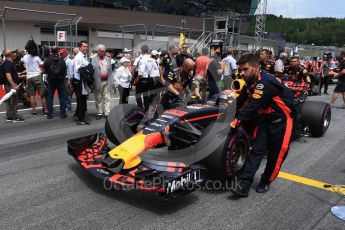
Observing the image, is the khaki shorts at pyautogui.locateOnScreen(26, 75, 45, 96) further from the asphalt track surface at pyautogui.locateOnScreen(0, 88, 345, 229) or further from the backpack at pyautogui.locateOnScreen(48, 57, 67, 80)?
the asphalt track surface at pyautogui.locateOnScreen(0, 88, 345, 229)

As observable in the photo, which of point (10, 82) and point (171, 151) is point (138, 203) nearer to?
point (171, 151)

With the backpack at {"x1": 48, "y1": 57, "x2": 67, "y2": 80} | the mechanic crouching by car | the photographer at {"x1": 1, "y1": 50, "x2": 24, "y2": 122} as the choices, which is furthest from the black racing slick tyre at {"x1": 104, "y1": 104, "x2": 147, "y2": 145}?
the photographer at {"x1": 1, "y1": 50, "x2": 24, "y2": 122}

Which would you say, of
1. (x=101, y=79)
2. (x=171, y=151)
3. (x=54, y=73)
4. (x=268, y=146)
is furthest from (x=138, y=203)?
(x=54, y=73)

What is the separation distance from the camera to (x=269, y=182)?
15.1ft

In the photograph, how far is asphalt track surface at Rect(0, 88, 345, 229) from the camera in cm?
369

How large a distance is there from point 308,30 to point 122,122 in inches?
3549

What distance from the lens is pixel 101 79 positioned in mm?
8477

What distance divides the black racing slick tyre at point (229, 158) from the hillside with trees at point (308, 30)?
77.7 metres

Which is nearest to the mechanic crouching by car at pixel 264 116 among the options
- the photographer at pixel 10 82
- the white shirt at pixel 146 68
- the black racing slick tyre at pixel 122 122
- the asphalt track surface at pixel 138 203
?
the asphalt track surface at pixel 138 203

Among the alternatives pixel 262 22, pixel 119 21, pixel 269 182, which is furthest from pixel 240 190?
pixel 119 21

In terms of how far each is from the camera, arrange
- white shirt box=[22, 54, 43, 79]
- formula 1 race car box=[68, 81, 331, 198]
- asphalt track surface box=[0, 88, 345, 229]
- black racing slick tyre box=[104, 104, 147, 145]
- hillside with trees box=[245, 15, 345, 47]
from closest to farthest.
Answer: asphalt track surface box=[0, 88, 345, 229]
formula 1 race car box=[68, 81, 331, 198]
black racing slick tyre box=[104, 104, 147, 145]
white shirt box=[22, 54, 43, 79]
hillside with trees box=[245, 15, 345, 47]

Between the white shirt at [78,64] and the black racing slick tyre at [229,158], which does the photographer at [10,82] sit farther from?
the black racing slick tyre at [229,158]

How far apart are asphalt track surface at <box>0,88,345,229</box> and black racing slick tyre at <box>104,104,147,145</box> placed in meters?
0.73

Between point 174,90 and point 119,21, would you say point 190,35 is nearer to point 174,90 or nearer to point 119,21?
point 119,21
